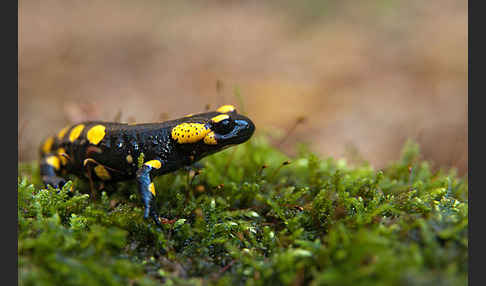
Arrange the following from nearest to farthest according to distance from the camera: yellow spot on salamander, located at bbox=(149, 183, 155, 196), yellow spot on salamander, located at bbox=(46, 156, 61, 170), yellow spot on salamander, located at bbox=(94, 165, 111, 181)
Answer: yellow spot on salamander, located at bbox=(149, 183, 155, 196)
yellow spot on salamander, located at bbox=(94, 165, 111, 181)
yellow spot on salamander, located at bbox=(46, 156, 61, 170)

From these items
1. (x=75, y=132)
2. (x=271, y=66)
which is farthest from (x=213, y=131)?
(x=271, y=66)

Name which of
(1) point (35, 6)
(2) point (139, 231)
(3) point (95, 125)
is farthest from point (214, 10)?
(2) point (139, 231)

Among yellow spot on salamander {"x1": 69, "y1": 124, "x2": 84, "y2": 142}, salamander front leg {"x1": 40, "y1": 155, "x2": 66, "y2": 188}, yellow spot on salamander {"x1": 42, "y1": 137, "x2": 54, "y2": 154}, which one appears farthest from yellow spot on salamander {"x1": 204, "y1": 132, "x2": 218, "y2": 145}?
yellow spot on salamander {"x1": 42, "y1": 137, "x2": 54, "y2": 154}

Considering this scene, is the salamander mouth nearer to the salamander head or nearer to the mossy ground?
the salamander head

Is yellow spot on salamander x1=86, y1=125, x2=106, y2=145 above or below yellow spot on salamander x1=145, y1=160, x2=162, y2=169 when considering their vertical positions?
above

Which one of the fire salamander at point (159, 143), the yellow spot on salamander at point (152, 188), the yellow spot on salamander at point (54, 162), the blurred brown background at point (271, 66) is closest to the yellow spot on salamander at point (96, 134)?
the fire salamander at point (159, 143)

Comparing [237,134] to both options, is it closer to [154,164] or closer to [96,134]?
[154,164]

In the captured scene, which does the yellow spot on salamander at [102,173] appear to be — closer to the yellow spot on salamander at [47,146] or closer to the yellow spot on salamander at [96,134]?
the yellow spot on salamander at [96,134]
